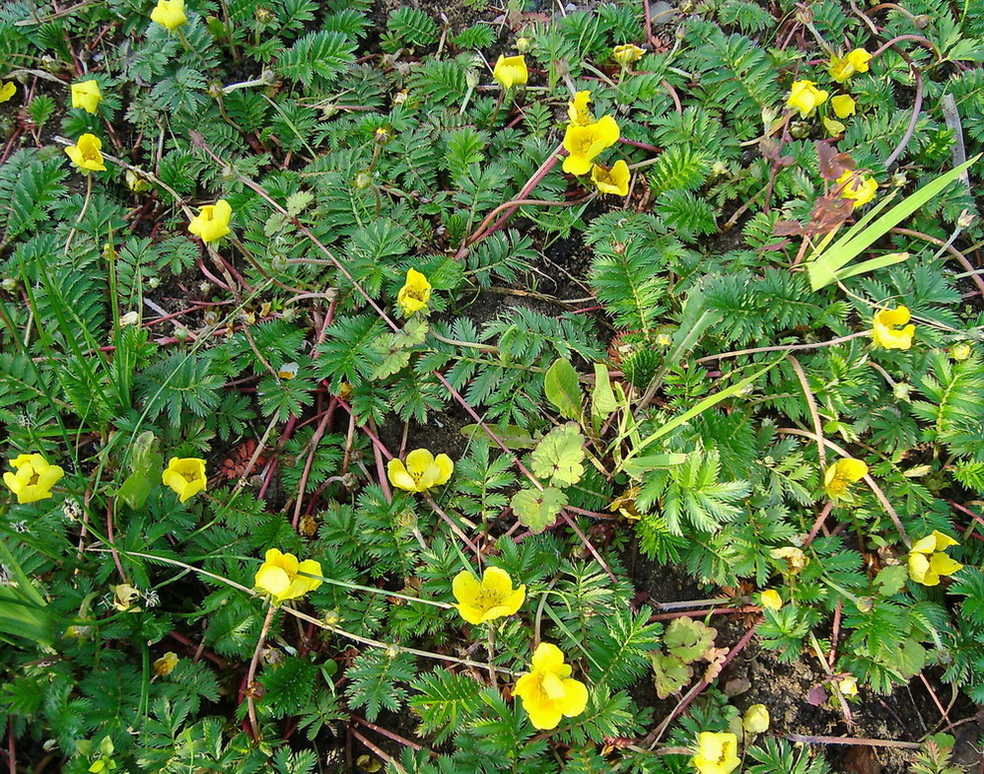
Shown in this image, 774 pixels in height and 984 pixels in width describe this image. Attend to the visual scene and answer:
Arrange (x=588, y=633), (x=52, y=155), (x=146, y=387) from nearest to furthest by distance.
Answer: (x=588, y=633) < (x=146, y=387) < (x=52, y=155)

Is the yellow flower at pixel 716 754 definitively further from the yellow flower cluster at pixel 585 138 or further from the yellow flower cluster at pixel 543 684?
the yellow flower cluster at pixel 585 138

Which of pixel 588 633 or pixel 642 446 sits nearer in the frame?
pixel 588 633

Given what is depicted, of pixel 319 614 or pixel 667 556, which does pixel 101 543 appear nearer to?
pixel 319 614

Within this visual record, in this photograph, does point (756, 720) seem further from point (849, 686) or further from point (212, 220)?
point (212, 220)

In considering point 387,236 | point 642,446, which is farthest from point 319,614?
point 387,236

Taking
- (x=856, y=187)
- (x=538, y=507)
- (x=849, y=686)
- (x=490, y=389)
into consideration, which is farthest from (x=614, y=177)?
(x=849, y=686)

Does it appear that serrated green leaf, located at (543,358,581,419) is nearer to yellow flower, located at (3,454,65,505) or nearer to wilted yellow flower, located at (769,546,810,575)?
wilted yellow flower, located at (769,546,810,575)
